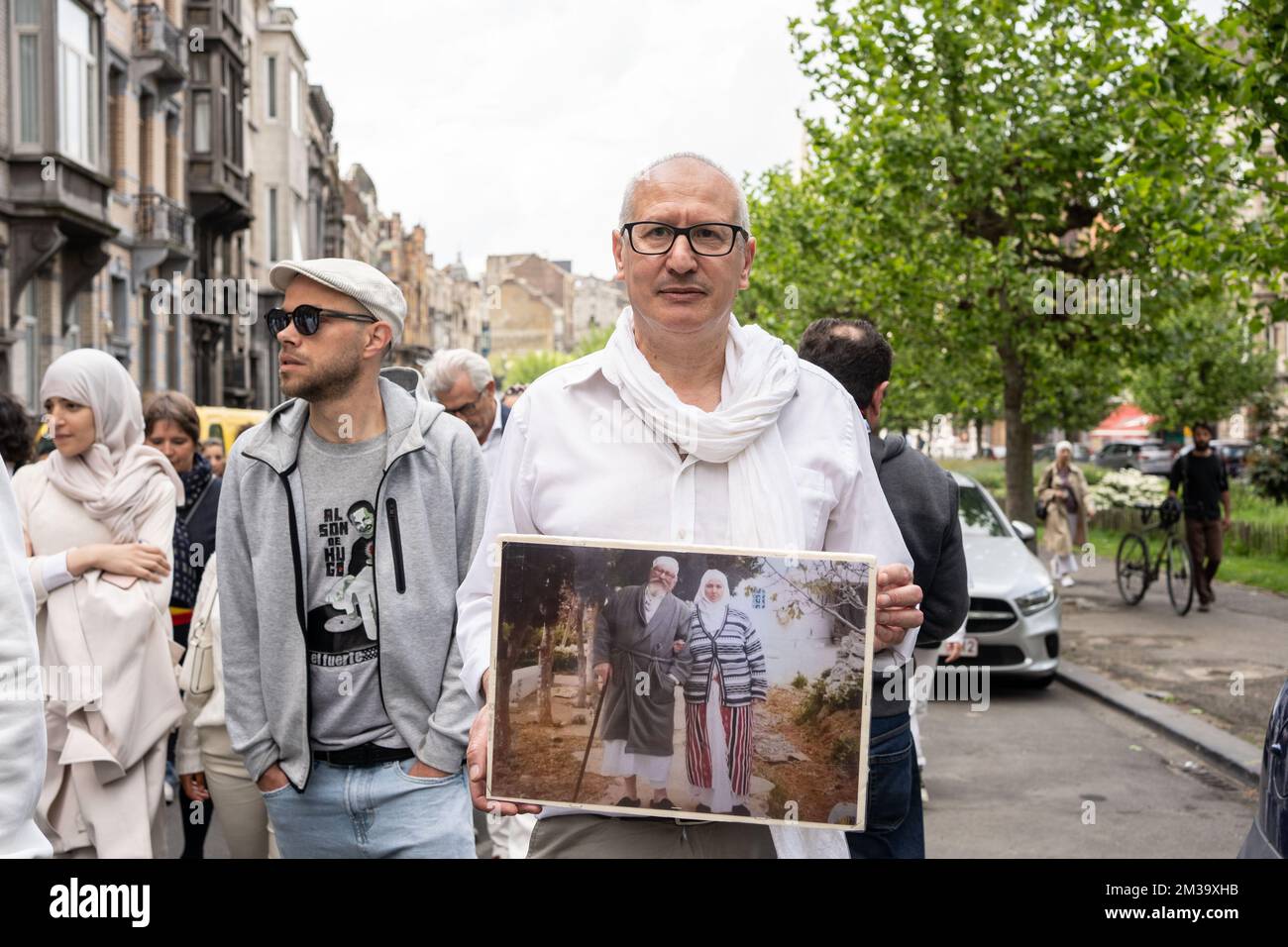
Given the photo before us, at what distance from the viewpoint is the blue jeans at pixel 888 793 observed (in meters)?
4.04

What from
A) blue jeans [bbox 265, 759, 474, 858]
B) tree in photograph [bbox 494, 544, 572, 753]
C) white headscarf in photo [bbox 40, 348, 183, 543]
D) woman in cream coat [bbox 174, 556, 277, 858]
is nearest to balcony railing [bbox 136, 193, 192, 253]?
white headscarf in photo [bbox 40, 348, 183, 543]

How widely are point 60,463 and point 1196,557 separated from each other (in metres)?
14.6

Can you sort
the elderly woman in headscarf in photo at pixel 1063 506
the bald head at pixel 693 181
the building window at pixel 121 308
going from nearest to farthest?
1. the bald head at pixel 693 181
2. the elderly woman in headscarf in photo at pixel 1063 506
3. the building window at pixel 121 308

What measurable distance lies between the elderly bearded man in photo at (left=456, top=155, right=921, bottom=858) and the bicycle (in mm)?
14968

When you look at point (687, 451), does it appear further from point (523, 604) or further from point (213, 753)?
point (213, 753)

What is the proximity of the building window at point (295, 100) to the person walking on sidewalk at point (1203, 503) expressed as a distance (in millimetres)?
41394

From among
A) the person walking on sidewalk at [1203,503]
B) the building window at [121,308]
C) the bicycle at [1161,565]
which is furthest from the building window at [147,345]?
the person walking on sidewalk at [1203,503]

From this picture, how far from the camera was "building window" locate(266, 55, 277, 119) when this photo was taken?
51.6 meters

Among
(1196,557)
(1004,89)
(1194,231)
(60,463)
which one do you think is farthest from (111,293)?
(60,463)

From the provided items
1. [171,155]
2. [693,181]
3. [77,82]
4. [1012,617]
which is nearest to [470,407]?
[693,181]

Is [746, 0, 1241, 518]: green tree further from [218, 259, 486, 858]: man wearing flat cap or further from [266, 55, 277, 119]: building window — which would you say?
[266, 55, 277, 119]: building window

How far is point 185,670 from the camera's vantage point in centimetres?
499

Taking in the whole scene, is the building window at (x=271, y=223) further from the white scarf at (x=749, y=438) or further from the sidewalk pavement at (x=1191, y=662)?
the white scarf at (x=749, y=438)
